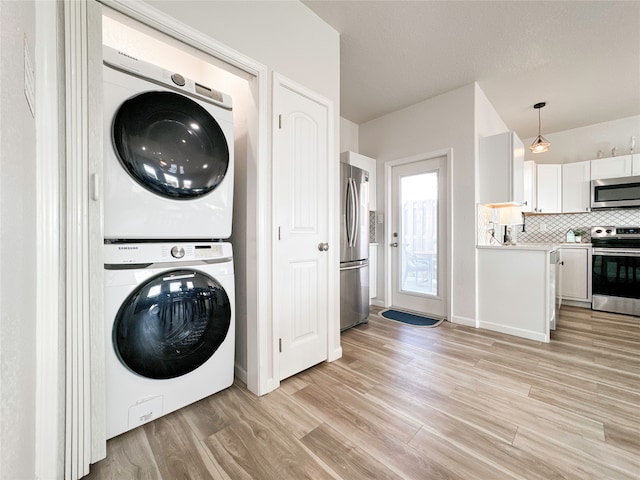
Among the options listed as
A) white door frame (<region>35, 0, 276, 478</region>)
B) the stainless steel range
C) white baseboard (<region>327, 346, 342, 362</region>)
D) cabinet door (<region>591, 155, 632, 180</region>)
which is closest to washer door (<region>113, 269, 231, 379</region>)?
white door frame (<region>35, 0, 276, 478</region>)

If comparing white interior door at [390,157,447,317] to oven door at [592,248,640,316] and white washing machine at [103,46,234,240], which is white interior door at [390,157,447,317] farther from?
white washing machine at [103,46,234,240]

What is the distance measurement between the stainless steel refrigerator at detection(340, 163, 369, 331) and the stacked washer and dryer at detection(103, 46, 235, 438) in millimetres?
1325

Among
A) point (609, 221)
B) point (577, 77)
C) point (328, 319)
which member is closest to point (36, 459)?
point (328, 319)

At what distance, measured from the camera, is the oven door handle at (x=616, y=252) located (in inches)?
127

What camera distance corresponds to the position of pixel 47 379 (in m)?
0.90

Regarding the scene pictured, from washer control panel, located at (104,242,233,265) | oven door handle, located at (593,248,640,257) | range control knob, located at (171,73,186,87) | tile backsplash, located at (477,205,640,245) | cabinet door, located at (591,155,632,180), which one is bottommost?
oven door handle, located at (593,248,640,257)

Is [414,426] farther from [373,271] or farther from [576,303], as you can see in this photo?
[576,303]

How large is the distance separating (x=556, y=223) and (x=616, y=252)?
104cm

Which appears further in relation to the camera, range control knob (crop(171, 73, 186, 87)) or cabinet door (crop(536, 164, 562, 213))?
cabinet door (crop(536, 164, 562, 213))

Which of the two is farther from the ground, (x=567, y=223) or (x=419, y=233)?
(x=567, y=223)

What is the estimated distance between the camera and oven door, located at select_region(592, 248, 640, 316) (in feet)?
10.6

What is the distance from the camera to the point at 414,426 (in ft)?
4.43

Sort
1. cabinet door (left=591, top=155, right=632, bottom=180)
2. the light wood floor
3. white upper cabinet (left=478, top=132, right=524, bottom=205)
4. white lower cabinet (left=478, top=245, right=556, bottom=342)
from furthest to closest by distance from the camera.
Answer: cabinet door (left=591, top=155, right=632, bottom=180), white upper cabinet (left=478, top=132, right=524, bottom=205), white lower cabinet (left=478, top=245, right=556, bottom=342), the light wood floor

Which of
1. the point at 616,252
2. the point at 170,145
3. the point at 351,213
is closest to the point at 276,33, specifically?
the point at 170,145
